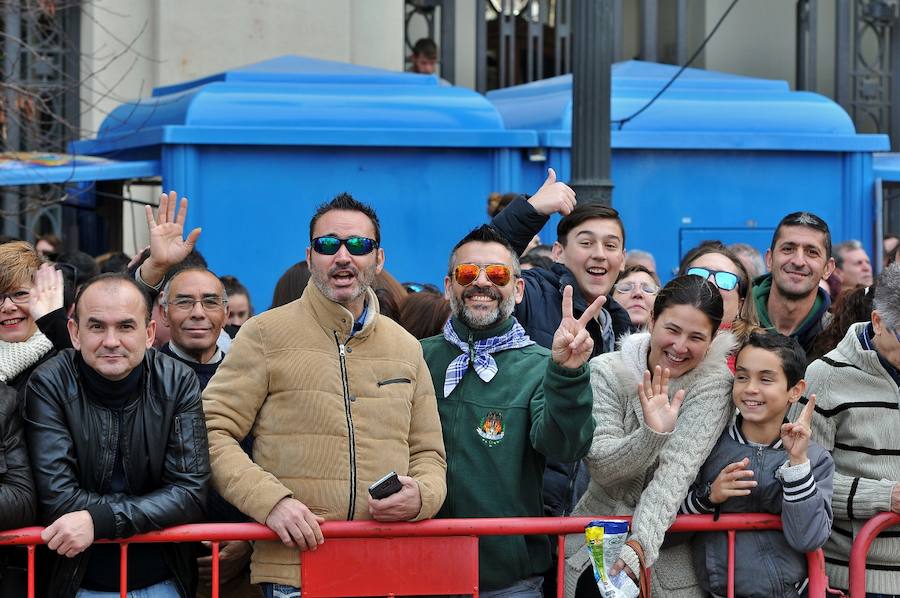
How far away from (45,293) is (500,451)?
1779 millimetres

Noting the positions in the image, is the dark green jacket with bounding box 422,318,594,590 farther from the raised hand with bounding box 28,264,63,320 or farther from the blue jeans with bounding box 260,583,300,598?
the raised hand with bounding box 28,264,63,320

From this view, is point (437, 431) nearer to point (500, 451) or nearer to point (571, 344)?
point (500, 451)

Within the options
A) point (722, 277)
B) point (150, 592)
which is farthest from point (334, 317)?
point (722, 277)

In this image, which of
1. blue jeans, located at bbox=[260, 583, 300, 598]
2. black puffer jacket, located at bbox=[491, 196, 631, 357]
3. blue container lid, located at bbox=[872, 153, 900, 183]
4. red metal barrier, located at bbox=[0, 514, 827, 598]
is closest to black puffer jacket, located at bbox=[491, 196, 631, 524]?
black puffer jacket, located at bbox=[491, 196, 631, 357]

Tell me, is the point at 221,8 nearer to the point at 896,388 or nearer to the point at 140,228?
the point at 140,228

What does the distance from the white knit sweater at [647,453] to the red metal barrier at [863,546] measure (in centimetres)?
56

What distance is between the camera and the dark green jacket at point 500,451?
167 inches

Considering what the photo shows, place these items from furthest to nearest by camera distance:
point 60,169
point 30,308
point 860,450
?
point 60,169 < point 30,308 < point 860,450

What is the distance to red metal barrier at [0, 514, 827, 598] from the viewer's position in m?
4.07

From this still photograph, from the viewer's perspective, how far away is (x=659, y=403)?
4.12 m

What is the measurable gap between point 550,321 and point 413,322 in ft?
1.79

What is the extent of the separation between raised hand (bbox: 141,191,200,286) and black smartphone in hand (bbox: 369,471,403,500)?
1.61m

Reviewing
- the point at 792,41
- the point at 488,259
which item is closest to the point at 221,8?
the point at 792,41

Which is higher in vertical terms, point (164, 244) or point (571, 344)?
point (164, 244)
